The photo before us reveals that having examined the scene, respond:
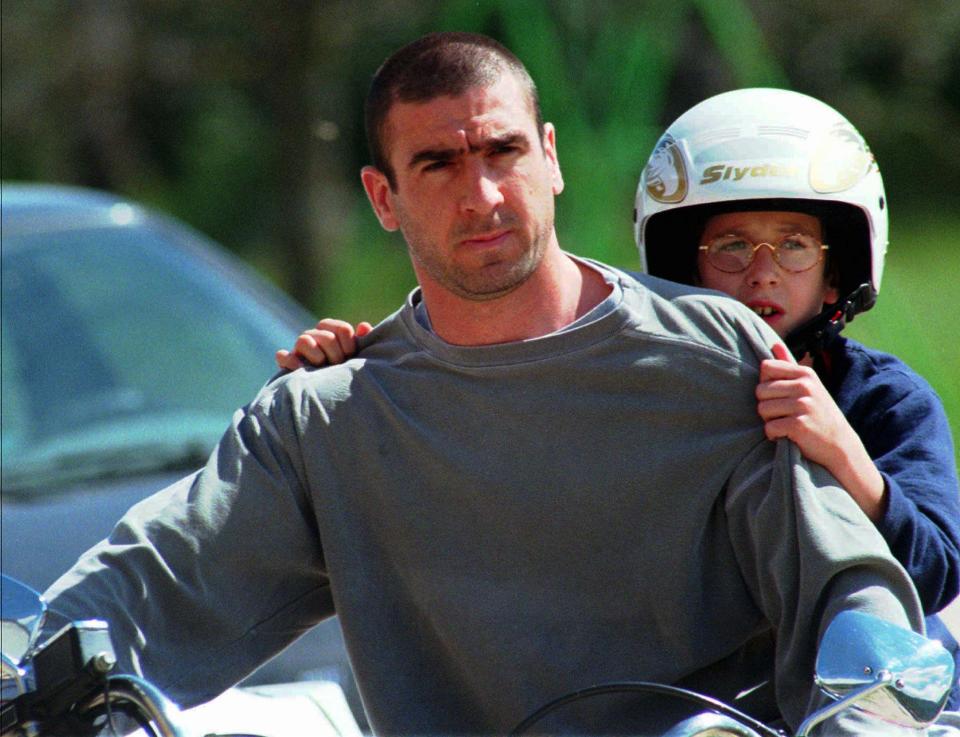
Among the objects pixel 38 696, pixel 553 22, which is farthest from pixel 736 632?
pixel 553 22

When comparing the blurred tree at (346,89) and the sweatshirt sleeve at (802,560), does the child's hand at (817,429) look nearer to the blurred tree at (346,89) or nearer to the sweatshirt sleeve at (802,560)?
the sweatshirt sleeve at (802,560)

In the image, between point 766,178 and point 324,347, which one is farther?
point 766,178

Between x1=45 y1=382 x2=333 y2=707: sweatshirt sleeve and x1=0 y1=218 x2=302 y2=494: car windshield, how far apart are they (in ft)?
8.32

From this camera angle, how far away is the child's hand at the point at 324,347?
10.5ft

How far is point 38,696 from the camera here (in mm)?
Result: 2258

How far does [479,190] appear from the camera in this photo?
9.61ft

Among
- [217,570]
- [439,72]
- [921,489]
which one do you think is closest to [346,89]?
[439,72]

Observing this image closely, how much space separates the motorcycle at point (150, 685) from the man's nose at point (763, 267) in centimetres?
118

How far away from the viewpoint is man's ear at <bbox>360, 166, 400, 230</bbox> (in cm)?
316

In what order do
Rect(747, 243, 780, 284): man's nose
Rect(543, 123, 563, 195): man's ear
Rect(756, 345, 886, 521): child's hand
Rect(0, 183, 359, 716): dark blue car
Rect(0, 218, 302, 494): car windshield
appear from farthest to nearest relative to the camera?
1. Rect(0, 218, 302, 494): car windshield
2. Rect(0, 183, 359, 716): dark blue car
3. Rect(747, 243, 780, 284): man's nose
4. Rect(543, 123, 563, 195): man's ear
5. Rect(756, 345, 886, 521): child's hand

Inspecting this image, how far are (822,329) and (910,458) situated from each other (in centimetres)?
42

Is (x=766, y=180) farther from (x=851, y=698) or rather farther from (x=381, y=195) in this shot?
(x=851, y=698)

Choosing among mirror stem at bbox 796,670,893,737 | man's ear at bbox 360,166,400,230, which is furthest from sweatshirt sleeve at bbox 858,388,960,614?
man's ear at bbox 360,166,400,230

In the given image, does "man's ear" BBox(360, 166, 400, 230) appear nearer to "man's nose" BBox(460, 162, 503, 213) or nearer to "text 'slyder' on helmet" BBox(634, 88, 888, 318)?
"man's nose" BBox(460, 162, 503, 213)
